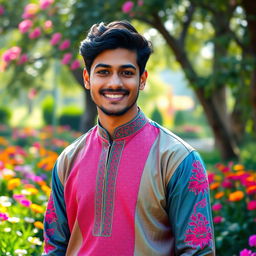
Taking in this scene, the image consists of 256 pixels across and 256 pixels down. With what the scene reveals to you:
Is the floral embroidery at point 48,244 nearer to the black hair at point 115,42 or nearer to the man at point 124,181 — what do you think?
the man at point 124,181

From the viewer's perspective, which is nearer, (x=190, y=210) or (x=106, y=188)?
(x=190, y=210)

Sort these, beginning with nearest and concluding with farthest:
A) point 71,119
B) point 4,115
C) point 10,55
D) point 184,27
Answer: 1. point 10,55
2. point 184,27
3. point 71,119
4. point 4,115

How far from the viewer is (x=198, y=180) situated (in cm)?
198

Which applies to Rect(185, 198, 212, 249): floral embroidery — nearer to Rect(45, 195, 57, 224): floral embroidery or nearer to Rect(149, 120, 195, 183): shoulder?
Rect(149, 120, 195, 183): shoulder

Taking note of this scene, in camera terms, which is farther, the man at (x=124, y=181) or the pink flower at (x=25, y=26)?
the pink flower at (x=25, y=26)

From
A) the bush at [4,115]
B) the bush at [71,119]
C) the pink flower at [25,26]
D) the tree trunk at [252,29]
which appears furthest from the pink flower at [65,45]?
the bush at [4,115]

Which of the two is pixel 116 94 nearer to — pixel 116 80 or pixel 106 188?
pixel 116 80

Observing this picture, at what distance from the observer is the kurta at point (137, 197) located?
1.96 meters

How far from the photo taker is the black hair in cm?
205

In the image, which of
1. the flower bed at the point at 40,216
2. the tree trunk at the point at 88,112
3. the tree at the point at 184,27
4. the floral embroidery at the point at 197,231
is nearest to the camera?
the floral embroidery at the point at 197,231

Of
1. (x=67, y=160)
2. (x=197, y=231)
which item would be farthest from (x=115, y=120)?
(x=197, y=231)

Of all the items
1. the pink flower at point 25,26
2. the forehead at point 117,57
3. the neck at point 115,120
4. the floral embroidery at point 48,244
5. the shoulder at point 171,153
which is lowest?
the floral embroidery at point 48,244

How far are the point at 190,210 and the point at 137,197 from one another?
20 cm

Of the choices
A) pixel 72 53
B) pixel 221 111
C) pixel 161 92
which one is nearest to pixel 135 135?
pixel 72 53
